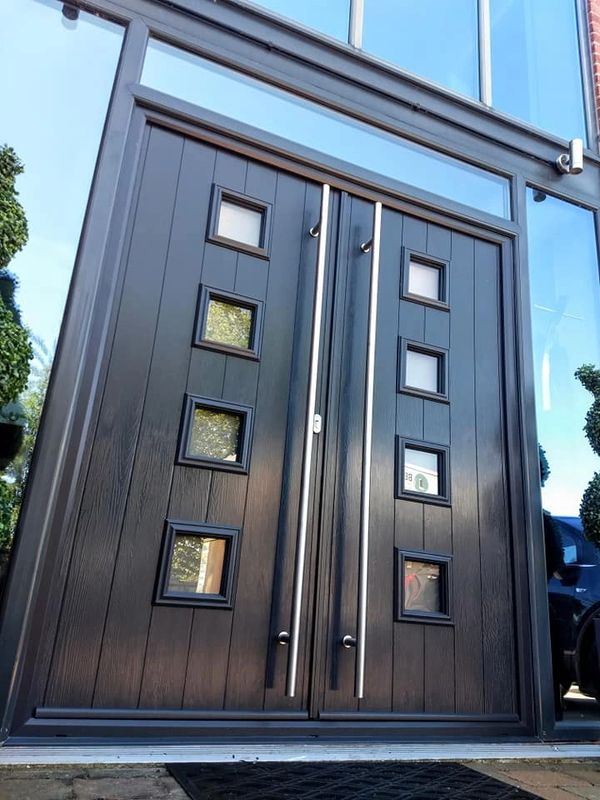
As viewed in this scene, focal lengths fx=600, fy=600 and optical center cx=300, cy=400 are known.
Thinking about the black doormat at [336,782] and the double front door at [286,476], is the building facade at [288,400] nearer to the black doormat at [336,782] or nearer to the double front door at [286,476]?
the double front door at [286,476]

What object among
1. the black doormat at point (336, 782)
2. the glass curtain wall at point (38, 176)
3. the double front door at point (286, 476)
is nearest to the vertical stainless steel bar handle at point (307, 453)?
the double front door at point (286, 476)

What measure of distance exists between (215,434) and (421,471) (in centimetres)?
84

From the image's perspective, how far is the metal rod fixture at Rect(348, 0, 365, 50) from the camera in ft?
9.22

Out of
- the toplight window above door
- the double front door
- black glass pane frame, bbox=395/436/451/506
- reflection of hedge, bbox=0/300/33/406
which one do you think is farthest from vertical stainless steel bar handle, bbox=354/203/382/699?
reflection of hedge, bbox=0/300/33/406

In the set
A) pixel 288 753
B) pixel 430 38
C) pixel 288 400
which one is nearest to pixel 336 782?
pixel 288 753

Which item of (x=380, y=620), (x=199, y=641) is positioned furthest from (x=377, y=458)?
(x=199, y=641)

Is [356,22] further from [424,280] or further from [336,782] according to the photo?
[336,782]

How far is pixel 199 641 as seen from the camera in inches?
73.5

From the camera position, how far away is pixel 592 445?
261cm

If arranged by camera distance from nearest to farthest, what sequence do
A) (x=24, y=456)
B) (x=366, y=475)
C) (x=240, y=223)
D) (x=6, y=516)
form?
(x=6, y=516), (x=24, y=456), (x=366, y=475), (x=240, y=223)

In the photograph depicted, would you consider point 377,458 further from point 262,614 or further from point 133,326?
point 133,326

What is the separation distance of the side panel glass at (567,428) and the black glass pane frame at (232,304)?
1.34 meters

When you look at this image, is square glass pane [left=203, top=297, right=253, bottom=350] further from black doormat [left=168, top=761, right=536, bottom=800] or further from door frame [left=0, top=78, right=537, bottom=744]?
black doormat [left=168, top=761, right=536, bottom=800]

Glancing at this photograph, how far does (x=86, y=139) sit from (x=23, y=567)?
1.53 metres
